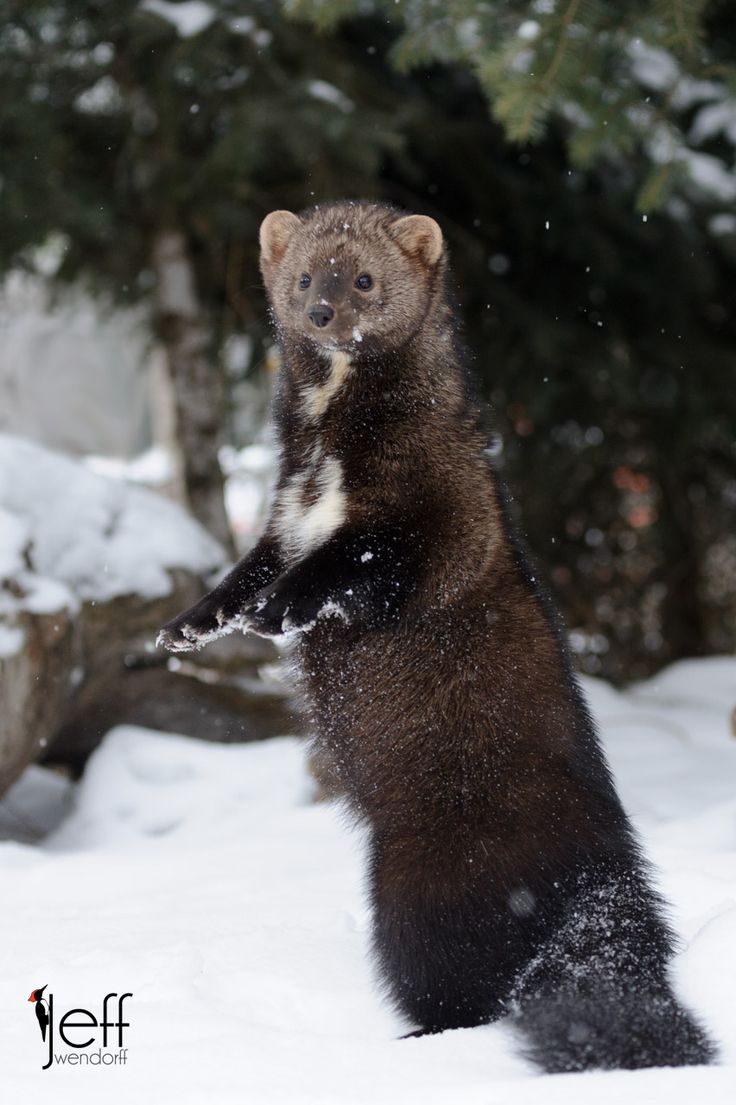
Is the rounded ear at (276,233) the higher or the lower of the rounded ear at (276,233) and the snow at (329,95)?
the higher

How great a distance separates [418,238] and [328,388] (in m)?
0.55

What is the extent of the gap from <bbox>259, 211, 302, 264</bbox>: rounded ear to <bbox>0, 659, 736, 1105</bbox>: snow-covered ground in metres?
1.98

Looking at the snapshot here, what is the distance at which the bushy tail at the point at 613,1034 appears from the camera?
2566 millimetres

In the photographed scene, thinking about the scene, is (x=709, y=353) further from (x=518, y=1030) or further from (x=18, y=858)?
(x=518, y=1030)

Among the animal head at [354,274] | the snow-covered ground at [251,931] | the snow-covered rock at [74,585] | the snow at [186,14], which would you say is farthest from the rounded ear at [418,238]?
the snow at [186,14]

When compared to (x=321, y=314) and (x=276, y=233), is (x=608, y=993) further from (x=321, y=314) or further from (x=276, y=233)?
(x=276, y=233)

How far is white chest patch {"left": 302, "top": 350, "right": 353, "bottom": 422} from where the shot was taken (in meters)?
3.58

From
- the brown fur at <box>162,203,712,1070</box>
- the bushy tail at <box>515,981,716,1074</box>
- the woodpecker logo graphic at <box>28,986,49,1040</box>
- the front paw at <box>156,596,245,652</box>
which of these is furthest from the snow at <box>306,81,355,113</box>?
the bushy tail at <box>515,981,716,1074</box>

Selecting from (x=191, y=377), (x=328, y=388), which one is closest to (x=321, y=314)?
(x=328, y=388)

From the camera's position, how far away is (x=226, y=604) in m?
3.60

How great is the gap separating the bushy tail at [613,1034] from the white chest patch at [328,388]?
1.69m

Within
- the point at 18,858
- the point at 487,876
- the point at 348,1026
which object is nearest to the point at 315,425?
the point at 487,876

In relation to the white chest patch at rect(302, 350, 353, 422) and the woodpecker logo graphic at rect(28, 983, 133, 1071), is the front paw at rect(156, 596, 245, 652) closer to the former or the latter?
the white chest patch at rect(302, 350, 353, 422)

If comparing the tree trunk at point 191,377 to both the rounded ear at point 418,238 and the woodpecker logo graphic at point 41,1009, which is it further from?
the woodpecker logo graphic at point 41,1009
